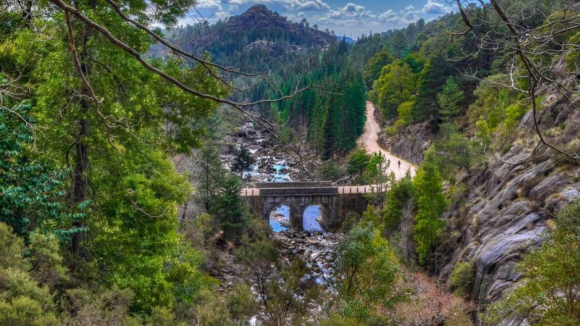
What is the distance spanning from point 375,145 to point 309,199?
16.1 m

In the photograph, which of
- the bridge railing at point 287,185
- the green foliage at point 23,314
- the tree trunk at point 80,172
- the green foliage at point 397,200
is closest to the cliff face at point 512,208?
the green foliage at point 397,200

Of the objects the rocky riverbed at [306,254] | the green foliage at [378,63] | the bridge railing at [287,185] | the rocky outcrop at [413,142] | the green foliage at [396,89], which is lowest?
the rocky riverbed at [306,254]

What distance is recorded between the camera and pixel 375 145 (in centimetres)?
4694

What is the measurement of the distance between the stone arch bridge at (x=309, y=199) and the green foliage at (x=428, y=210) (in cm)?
1216

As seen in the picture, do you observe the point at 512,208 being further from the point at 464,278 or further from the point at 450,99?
the point at 450,99

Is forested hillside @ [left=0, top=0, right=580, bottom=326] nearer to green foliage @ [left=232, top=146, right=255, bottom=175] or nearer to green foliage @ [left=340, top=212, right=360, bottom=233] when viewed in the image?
green foliage @ [left=340, top=212, right=360, bottom=233]

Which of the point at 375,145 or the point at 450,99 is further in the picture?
the point at 375,145

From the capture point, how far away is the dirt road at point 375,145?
36656 mm

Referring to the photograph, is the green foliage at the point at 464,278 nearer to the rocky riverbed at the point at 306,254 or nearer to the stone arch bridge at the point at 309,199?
the rocky riverbed at the point at 306,254

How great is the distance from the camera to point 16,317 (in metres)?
4.50

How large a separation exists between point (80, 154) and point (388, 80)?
47091 millimetres

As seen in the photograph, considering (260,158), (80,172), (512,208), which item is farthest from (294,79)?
(80,172)

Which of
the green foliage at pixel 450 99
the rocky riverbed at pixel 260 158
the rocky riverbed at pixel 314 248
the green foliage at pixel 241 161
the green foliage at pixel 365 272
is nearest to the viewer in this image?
the green foliage at pixel 365 272

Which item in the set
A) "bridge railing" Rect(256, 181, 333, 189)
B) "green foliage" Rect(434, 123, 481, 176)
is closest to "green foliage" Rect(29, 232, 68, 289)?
"green foliage" Rect(434, 123, 481, 176)
